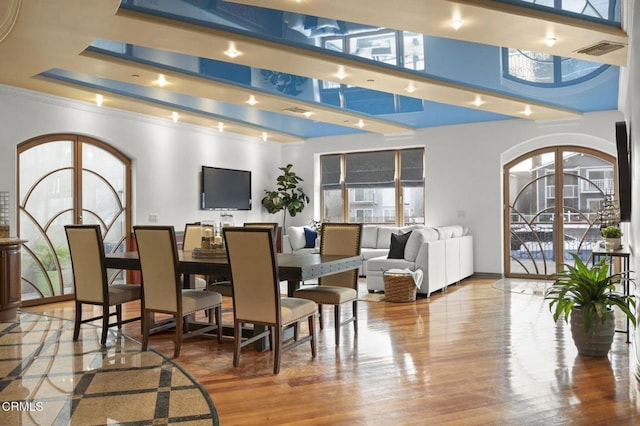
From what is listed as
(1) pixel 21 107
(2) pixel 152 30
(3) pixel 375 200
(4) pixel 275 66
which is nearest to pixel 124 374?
(2) pixel 152 30

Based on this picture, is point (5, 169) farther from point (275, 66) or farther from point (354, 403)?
point (354, 403)

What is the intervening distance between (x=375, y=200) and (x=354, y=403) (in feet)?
25.1

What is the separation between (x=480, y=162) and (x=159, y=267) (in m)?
6.57

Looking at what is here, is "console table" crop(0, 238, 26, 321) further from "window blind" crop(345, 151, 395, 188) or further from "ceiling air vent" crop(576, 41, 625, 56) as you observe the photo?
"window blind" crop(345, 151, 395, 188)

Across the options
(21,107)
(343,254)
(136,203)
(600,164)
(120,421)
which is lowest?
(120,421)

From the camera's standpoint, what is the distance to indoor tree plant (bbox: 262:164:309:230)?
1061cm

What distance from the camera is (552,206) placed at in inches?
356

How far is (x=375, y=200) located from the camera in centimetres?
1066

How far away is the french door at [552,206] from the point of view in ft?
28.7

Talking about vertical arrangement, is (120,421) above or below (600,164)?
below

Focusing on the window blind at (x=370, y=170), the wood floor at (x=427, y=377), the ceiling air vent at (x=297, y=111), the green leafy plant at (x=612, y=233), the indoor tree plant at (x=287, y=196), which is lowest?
the wood floor at (x=427, y=377)

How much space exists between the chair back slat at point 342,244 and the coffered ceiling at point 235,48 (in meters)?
1.67

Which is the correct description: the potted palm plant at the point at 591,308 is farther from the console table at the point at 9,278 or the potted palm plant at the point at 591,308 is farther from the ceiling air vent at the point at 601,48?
the console table at the point at 9,278

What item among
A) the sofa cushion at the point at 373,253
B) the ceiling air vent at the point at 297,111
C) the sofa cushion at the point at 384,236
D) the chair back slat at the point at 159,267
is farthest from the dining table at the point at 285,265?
the sofa cushion at the point at 384,236
